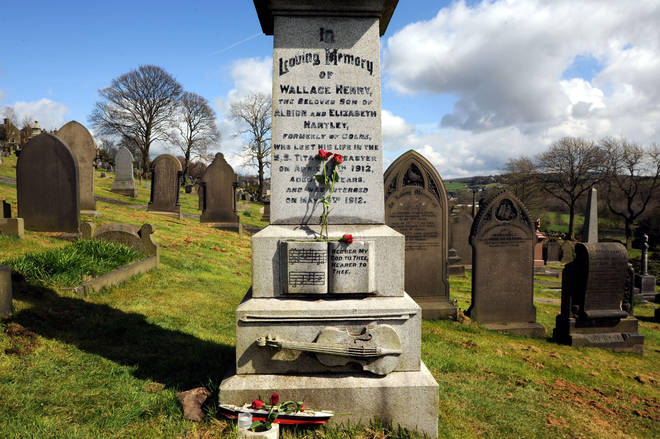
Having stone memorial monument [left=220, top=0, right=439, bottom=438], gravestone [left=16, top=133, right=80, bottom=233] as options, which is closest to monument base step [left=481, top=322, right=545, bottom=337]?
stone memorial monument [left=220, top=0, right=439, bottom=438]

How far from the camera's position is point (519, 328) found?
23.8 ft

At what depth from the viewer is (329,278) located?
10.5 ft

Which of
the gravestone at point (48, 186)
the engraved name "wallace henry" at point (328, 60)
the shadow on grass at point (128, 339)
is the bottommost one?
the shadow on grass at point (128, 339)

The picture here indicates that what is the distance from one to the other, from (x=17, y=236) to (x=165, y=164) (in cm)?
1082

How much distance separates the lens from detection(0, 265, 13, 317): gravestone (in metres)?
4.30

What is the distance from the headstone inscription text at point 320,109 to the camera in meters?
3.35

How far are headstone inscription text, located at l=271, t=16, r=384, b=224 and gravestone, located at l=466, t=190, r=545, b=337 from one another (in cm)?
495

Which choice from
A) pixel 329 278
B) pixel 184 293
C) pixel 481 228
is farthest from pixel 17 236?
pixel 481 228

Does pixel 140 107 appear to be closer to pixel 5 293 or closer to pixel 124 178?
pixel 124 178

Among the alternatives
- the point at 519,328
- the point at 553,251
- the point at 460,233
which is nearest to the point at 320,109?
the point at 519,328

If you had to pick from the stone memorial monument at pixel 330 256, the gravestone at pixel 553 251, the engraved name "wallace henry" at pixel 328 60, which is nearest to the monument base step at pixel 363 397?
the stone memorial monument at pixel 330 256

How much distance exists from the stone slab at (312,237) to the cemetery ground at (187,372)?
0.87 metres

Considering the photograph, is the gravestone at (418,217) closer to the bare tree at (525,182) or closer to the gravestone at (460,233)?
the gravestone at (460,233)

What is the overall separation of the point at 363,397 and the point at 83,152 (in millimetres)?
12231
